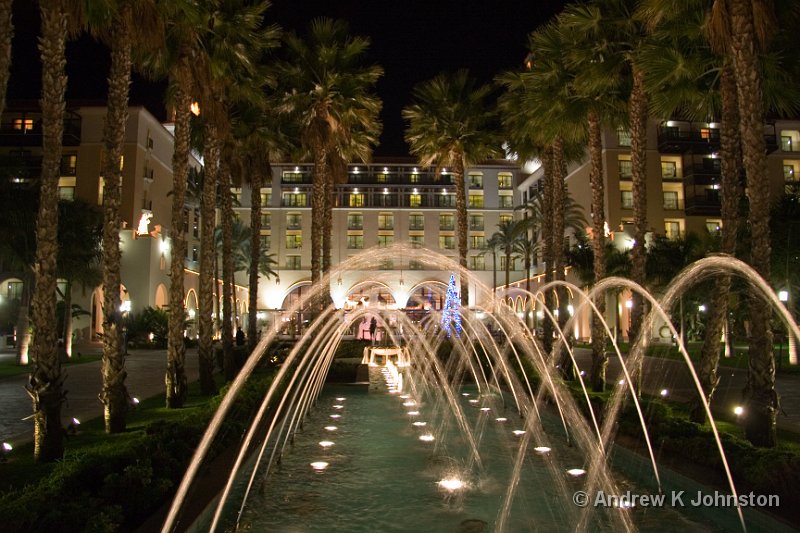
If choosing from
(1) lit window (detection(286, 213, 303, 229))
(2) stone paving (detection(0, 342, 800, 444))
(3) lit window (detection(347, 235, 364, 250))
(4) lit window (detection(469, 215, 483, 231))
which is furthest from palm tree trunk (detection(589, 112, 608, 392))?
(1) lit window (detection(286, 213, 303, 229))

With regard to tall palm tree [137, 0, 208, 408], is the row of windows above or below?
above

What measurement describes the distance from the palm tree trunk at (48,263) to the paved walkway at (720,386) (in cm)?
1297

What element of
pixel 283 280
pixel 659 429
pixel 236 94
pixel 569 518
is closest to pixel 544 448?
pixel 659 429

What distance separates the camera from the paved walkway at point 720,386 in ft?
49.9

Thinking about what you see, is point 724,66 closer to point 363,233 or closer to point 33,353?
point 33,353

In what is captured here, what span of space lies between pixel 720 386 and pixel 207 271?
18.0 meters

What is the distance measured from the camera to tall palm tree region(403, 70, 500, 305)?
101ft

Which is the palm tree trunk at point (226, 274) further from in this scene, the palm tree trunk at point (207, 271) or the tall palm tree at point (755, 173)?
the tall palm tree at point (755, 173)

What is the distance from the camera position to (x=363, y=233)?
271ft

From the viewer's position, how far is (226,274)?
2497 centimetres

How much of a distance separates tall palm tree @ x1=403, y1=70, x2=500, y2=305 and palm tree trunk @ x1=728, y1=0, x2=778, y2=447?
19.3 meters

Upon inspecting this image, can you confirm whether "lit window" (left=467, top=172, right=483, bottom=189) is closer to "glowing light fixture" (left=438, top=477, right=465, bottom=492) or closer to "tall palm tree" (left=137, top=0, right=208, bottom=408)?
"tall palm tree" (left=137, top=0, right=208, bottom=408)

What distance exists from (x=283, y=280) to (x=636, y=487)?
73.0 meters

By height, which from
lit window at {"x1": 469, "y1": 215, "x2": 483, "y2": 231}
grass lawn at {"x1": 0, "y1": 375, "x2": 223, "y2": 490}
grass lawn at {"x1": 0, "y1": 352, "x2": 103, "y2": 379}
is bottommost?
grass lawn at {"x1": 0, "y1": 375, "x2": 223, "y2": 490}
